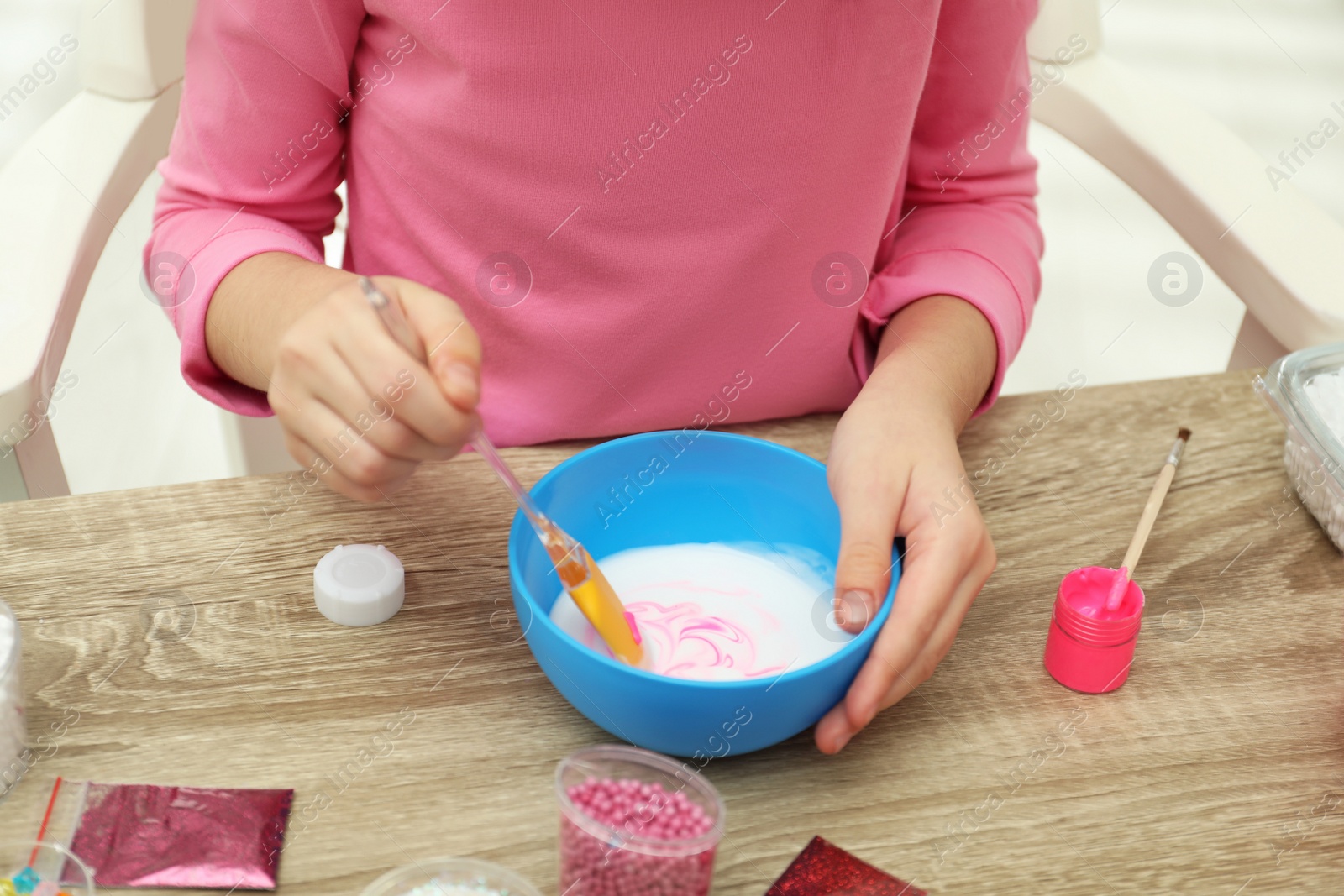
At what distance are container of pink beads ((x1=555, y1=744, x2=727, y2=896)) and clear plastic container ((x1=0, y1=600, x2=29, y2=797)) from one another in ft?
0.98

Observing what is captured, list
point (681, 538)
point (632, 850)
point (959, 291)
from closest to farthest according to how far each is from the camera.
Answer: point (632, 850) → point (681, 538) → point (959, 291)

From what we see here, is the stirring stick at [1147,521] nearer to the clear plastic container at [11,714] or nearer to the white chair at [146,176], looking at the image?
the white chair at [146,176]

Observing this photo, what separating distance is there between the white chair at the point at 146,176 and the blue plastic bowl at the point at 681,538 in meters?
0.43

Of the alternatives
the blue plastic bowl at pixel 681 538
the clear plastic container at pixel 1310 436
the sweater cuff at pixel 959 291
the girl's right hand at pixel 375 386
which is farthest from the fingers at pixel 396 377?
the clear plastic container at pixel 1310 436

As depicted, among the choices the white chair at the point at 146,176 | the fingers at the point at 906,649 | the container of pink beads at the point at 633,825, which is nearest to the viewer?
the container of pink beads at the point at 633,825

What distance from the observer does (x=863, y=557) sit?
0.67 meters

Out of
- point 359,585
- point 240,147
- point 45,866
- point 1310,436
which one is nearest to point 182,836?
point 45,866

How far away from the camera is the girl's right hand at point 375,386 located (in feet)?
1.89

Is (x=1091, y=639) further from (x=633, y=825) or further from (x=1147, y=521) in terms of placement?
(x=633, y=825)

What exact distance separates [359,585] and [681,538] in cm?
22

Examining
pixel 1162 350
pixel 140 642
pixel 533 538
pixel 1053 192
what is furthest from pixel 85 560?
pixel 1053 192

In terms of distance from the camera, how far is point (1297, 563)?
0.82 metres

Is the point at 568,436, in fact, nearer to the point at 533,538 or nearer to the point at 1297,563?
the point at 533,538

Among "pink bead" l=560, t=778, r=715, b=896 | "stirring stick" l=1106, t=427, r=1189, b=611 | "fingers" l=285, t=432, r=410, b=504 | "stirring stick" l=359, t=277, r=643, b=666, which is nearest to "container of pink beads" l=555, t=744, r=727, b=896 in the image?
"pink bead" l=560, t=778, r=715, b=896
